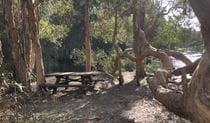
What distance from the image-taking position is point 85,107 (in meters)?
11.7

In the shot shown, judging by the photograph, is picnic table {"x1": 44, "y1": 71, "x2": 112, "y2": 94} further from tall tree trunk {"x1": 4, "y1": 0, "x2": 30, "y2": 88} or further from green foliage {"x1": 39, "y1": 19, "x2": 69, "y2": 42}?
green foliage {"x1": 39, "y1": 19, "x2": 69, "y2": 42}

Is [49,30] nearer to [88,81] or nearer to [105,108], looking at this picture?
[88,81]

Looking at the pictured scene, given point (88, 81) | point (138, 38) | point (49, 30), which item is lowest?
point (88, 81)

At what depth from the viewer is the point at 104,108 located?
11.3 metres

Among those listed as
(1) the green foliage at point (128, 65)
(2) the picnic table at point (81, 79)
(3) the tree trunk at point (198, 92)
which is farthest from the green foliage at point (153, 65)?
(3) the tree trunk at point (198, 92)

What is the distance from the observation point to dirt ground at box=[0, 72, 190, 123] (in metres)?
9.84

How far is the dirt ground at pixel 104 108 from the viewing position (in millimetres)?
9836

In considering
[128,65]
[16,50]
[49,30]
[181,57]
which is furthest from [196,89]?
[128,65]

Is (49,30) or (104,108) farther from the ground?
(49,30)

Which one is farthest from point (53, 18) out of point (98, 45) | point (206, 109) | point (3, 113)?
point (206, 109)

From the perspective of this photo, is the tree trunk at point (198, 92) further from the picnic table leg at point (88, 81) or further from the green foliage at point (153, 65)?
the green foliage at point (153, 65)

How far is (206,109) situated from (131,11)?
32.2 feet

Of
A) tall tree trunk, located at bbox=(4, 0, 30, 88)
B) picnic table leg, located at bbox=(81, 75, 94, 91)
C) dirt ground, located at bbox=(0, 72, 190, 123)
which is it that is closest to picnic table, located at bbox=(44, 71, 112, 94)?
picnic table leg, located at bbox=(81, 75, 94, 91)

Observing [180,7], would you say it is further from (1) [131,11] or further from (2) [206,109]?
(2) [206,109]
